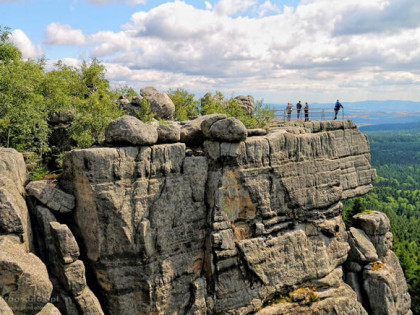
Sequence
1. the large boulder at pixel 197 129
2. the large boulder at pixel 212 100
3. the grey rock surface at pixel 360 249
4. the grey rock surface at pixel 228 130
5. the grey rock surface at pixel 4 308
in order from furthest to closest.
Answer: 1. the large boulder at pixel 212 100
2. the grey rock surface at pixel 360 249
3. the large boulder at pixel 197 129
4. the grey rock surface at pixel 228 130
5. the grey rock surface at pixel 4 308

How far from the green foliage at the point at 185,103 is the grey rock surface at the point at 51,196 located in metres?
20.7

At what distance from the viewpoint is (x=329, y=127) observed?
→ 3509 centimetres

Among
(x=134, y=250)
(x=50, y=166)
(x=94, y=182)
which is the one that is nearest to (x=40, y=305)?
(x=134, y=250)

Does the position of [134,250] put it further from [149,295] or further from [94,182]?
[94,182]

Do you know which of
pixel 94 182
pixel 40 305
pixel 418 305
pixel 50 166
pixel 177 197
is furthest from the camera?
pixel 418 305

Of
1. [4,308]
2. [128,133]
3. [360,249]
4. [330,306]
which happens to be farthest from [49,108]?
[360,249]

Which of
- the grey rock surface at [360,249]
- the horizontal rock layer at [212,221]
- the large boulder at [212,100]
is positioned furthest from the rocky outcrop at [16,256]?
the grey rock surface at [360,249]

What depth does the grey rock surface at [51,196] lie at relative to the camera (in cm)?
2227

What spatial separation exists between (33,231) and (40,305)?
501 cm

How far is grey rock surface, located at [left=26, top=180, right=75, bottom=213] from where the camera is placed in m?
22.3

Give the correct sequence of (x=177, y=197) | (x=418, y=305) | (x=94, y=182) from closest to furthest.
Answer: (x=94, y=182), (x=177, y=197), (x=418, y=305)

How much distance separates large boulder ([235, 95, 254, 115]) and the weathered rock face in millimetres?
12500

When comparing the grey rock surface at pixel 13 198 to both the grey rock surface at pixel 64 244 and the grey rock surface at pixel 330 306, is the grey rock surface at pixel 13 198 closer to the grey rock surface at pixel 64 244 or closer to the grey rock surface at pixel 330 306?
the grey rock surface at pixel 64 244

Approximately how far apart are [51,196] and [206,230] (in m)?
11.2
